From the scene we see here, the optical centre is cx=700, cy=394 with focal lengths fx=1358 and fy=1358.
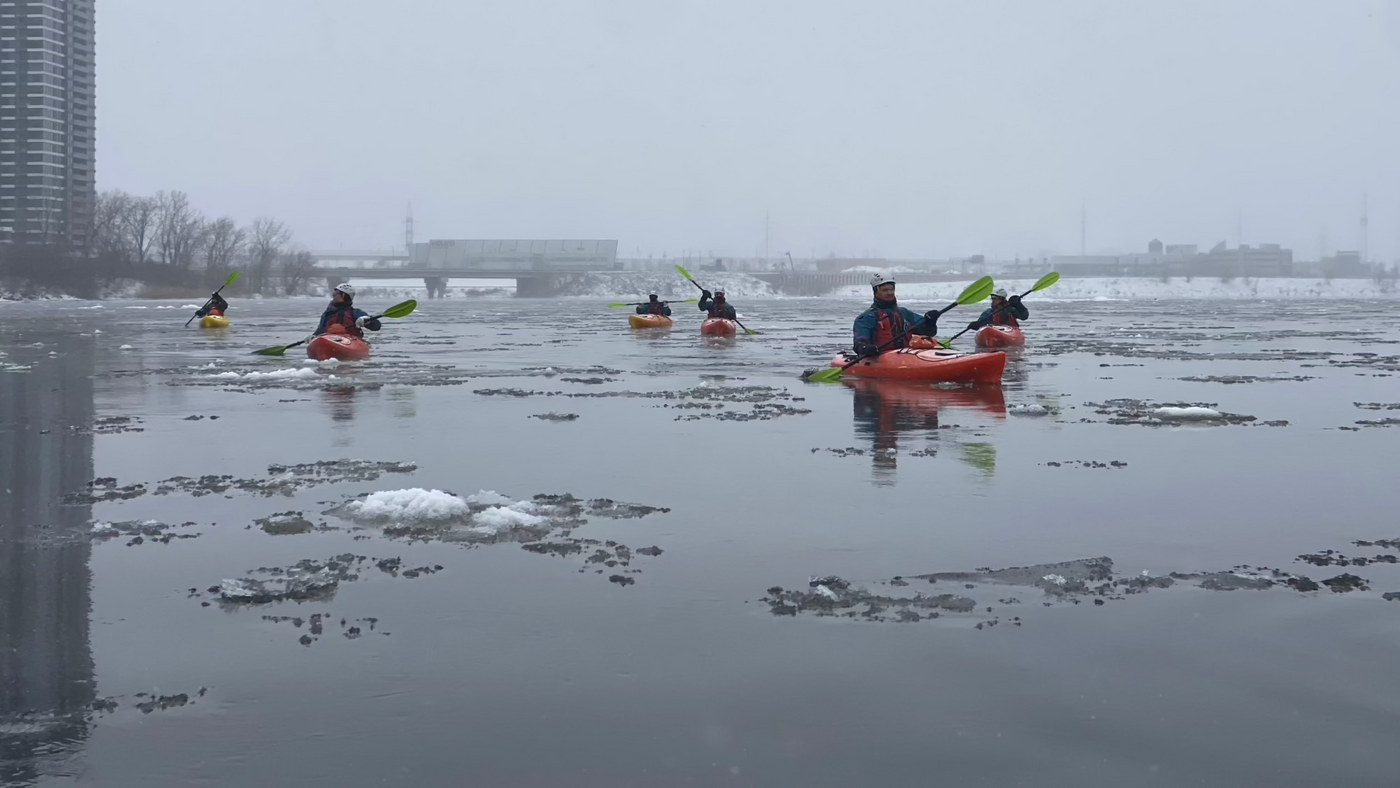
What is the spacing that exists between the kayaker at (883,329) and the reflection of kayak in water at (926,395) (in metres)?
0.50

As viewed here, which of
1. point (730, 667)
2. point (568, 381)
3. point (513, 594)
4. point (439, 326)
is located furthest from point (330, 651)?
point (439, 326)

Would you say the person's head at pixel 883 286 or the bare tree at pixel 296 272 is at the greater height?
the bare tree at pixel 296 272

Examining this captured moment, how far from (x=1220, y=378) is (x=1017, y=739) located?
658 inches

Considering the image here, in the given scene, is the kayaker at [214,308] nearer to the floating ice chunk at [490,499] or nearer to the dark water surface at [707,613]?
the dark water surface at [707,613]

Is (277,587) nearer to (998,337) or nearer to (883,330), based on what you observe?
(883,330)

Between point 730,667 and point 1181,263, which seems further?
point 1181,263

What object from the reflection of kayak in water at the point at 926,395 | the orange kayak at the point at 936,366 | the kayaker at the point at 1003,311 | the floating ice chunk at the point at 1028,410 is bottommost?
the floating ice chunk at the point at 1028,410

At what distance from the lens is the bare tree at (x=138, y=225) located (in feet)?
371

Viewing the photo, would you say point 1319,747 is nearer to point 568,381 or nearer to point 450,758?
point 450,758

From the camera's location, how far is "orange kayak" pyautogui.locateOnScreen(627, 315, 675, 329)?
38.3 meters

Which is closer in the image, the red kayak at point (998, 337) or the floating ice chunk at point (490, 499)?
the floating ice chunk at point (490, 499)

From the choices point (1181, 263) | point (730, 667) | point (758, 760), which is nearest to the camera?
point (758, 760)

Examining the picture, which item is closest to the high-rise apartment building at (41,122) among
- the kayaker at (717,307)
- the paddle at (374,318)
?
the kayaker at (717,307)

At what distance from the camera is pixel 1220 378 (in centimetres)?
1984
